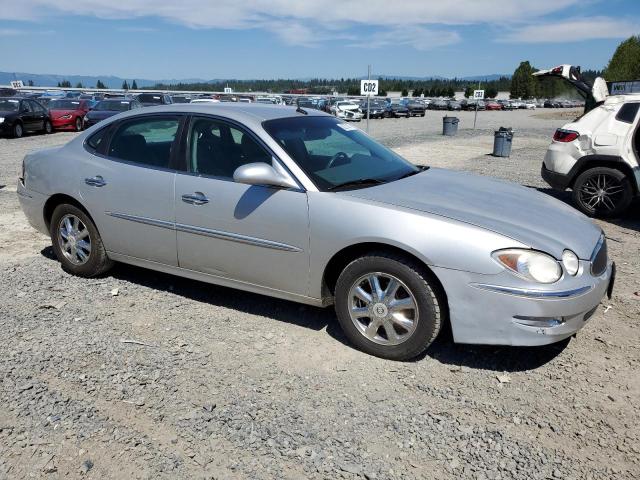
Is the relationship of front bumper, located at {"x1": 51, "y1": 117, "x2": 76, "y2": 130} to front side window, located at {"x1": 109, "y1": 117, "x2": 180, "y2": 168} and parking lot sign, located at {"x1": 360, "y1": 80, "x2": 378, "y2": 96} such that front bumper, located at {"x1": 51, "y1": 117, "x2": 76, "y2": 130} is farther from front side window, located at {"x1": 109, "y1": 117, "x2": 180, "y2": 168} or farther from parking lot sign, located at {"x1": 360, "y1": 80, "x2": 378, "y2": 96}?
front side window, located at {"x1": 109, "y1": 117, "x2": 180, "y2": 168}

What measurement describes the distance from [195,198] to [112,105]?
2063cm

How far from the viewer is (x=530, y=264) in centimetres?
310

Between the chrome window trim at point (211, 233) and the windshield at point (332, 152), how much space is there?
495mm

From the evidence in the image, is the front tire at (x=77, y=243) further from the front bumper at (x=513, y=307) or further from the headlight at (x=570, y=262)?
→ the headlight at (x=570, y=262)

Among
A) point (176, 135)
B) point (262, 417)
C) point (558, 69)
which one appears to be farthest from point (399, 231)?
point (558, 69)

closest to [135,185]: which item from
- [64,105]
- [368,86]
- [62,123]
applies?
[368,86]

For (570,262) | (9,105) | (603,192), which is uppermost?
(570,262)

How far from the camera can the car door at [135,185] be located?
4.22 m

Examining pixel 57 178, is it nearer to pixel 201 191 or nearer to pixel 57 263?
pixel 57 263

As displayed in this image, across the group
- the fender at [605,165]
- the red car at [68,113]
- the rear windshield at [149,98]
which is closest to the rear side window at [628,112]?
the fender at [605,165]

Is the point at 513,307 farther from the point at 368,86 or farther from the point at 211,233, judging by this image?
the point at 368,86

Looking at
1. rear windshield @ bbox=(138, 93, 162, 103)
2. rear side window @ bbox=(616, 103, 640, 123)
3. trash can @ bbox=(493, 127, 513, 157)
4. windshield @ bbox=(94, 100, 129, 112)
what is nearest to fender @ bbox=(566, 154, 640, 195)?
rear side window @ bbox=(616, 103, 640, 123)

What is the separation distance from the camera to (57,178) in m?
4.81

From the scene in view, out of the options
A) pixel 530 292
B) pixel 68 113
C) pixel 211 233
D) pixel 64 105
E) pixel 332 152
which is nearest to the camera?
pixel 530 292
